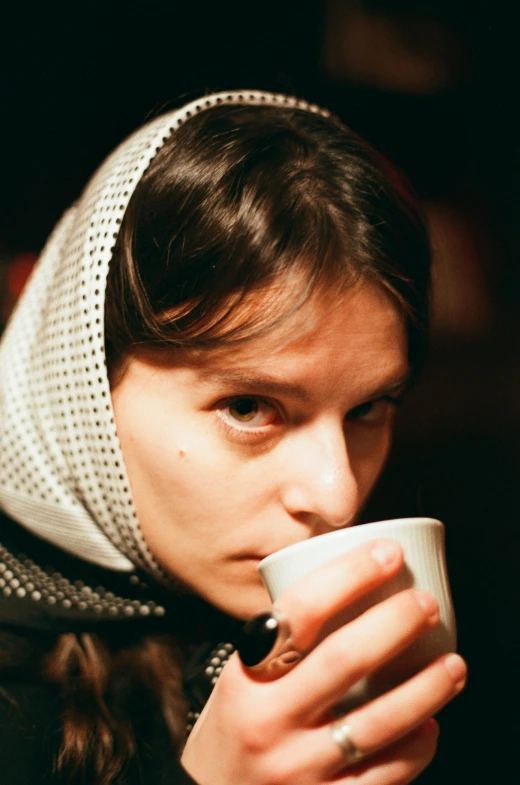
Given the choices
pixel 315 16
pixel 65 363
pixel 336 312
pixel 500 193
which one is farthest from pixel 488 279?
pixel 65 363

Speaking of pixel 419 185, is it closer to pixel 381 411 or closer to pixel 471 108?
pixel 471 108

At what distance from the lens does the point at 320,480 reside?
688 millimetres

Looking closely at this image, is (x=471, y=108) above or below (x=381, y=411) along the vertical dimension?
above

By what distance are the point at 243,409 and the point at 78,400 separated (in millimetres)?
182

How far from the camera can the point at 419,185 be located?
1084 mm

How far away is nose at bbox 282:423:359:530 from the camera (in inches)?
26.5

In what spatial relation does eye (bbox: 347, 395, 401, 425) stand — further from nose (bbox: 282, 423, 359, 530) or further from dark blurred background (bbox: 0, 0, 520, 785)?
dark blurred background (bbox: 0, 0, 520, 785)

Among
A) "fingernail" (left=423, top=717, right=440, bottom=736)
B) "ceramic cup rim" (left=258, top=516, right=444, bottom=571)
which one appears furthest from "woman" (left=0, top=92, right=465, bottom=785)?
"ceramic cup rim" (left=258, top=516, right=444, bottom=571)

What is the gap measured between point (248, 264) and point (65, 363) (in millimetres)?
238

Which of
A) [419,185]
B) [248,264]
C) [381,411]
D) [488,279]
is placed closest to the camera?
[248,264]

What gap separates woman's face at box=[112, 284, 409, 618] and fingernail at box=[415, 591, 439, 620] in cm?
13

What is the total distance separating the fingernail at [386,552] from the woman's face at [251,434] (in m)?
0.12

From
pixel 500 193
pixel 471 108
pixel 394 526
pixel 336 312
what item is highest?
pixel 471 108

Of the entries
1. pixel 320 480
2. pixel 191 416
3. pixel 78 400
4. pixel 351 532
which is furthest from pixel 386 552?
pixel 78 400
